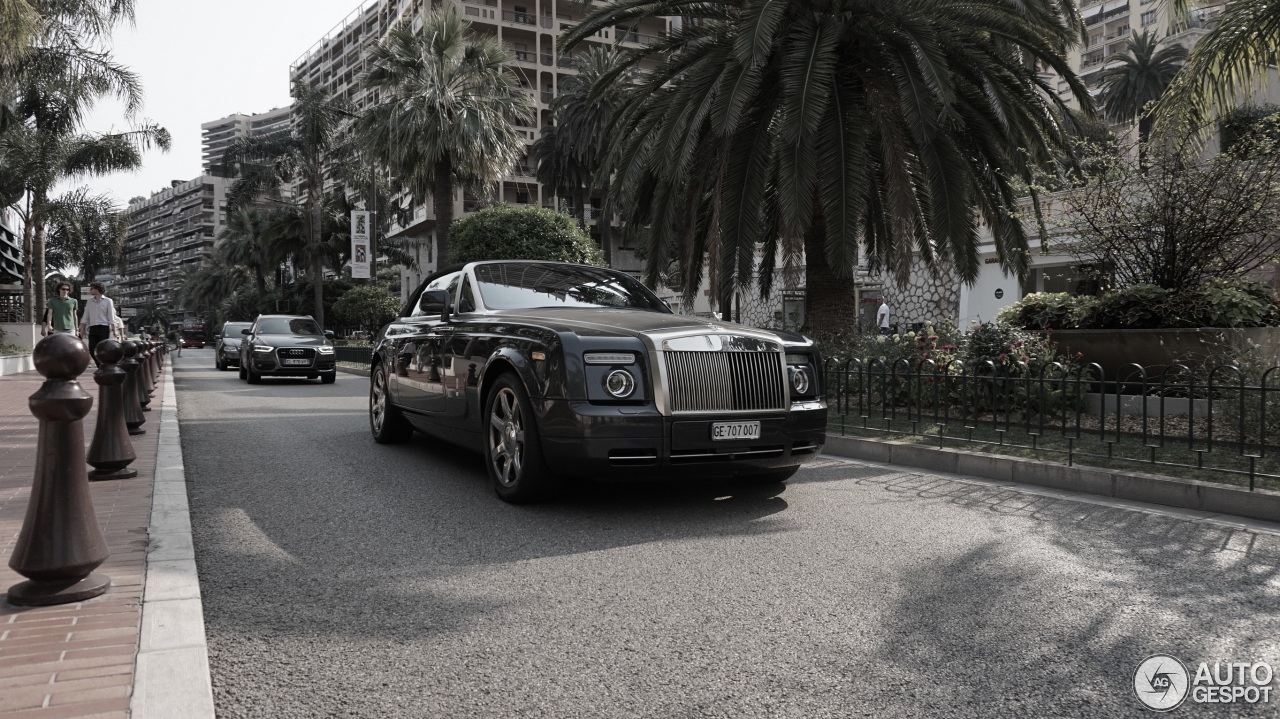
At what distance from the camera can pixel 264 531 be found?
4.96 meters

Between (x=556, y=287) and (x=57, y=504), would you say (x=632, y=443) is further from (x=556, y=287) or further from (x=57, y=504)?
(x=57, y=504)

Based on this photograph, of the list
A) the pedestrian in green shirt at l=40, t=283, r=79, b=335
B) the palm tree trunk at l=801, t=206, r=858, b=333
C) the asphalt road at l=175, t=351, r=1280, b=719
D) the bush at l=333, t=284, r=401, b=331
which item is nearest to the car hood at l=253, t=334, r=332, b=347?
the pedestrian in green shirt at l=40, t=283, r=79, b=335

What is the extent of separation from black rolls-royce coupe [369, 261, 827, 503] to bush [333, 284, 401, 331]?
41.5m

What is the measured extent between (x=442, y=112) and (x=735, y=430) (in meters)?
20.6

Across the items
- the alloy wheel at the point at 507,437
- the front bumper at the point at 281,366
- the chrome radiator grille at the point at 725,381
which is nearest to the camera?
the chrome radiator grille at the point at 725,381

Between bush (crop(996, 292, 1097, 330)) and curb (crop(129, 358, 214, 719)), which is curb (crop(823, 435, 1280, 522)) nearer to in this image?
bush (crop(996, 292, 1097, 330))

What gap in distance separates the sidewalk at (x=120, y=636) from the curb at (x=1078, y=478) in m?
5.45

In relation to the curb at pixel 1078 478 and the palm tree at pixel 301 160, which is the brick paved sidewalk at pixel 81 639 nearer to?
the curb at pixel 1078 478

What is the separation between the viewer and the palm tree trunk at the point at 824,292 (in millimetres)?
11977

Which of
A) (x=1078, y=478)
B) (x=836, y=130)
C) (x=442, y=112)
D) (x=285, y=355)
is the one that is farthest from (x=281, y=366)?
(x=1078, y=478)

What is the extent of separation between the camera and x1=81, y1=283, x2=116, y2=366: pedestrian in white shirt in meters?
13.4

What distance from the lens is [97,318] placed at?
44.3ft

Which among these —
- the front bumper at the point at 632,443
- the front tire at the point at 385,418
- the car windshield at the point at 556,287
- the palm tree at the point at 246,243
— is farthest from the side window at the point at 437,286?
the palm tree at the point at 246,243

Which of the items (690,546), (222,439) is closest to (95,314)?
(222,439)
